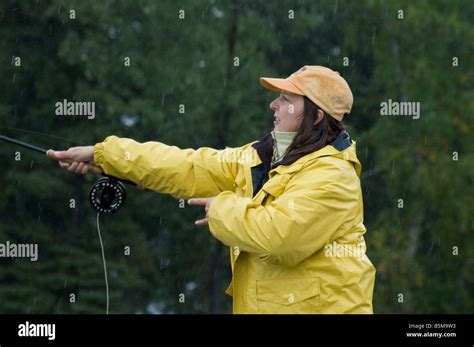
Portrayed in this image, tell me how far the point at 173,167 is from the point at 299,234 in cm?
101

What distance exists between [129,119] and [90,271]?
270 cm

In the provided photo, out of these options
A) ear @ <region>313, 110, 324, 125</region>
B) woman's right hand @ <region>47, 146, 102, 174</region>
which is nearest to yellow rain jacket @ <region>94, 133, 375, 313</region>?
ear @ <region>313, 110, 324, 125</region>

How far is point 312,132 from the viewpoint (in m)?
5.36

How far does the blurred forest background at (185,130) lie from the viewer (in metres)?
20.4

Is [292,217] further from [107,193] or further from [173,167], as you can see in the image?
[107,193]

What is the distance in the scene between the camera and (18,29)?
67.3 feet

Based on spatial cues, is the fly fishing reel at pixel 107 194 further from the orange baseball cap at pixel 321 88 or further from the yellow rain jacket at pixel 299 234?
the orange baseball cap at pixel 321 88

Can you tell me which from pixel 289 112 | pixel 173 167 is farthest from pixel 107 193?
pixel 289 112

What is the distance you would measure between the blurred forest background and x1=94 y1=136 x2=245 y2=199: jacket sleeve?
14287 millimetres

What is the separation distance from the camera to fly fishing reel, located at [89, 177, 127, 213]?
19.7ft

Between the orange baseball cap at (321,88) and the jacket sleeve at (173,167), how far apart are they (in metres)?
0.50

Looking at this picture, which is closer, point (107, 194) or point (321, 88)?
point (321, 88)

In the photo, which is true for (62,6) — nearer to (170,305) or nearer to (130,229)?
(130,229)

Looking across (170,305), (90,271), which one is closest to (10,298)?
(90,271)
